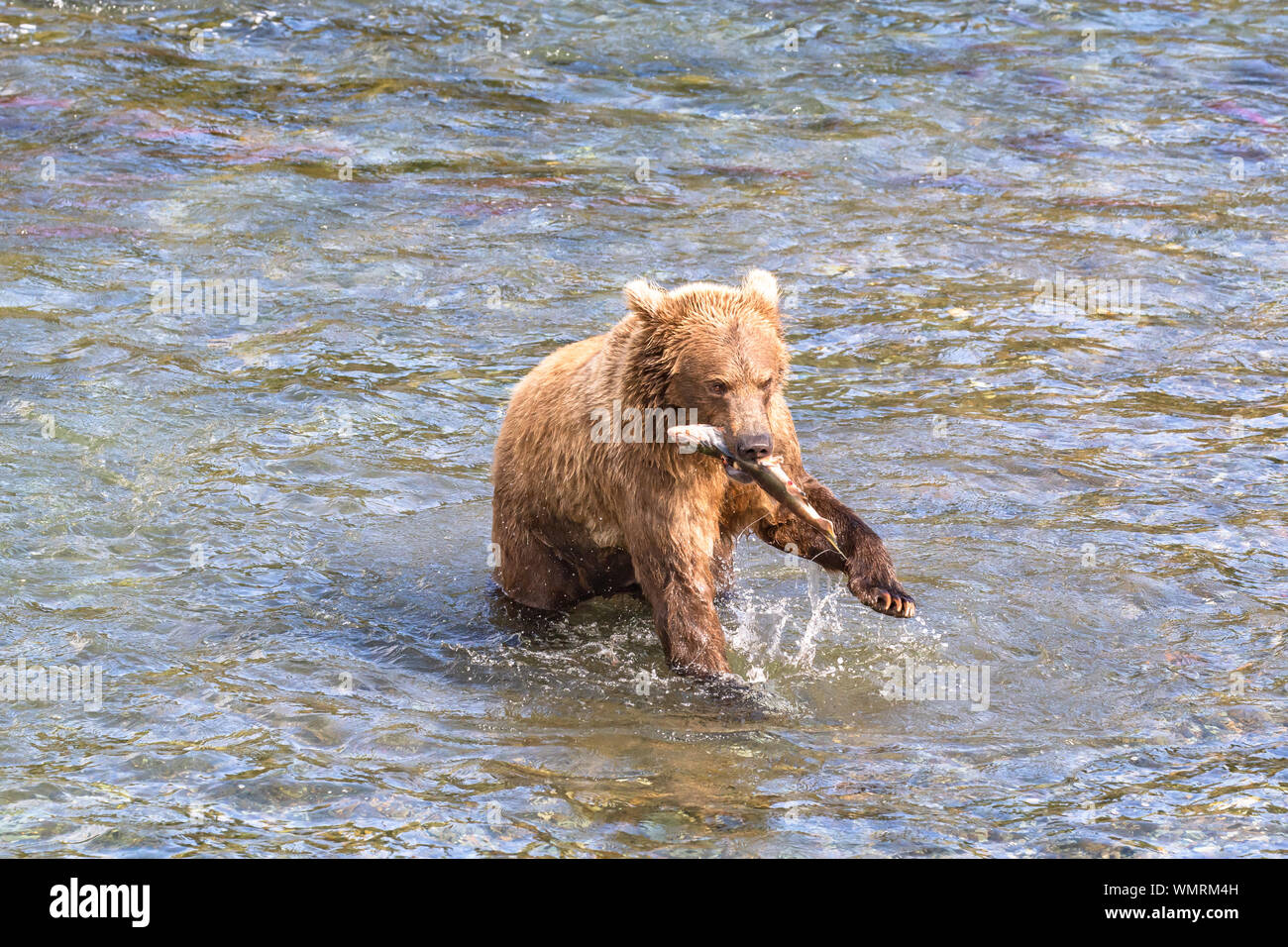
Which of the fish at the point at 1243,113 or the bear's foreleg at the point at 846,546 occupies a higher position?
the fish at the point at 1243,113

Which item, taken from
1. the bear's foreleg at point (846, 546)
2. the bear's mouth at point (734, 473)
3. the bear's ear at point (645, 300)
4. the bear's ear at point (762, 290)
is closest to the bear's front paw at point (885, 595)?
the bear's foreleg at point (846, 546)

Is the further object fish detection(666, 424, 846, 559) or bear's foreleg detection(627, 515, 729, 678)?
bear's foreleg detection(627, 515, 729, 678)

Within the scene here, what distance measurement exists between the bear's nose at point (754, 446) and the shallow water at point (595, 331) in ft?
3.32

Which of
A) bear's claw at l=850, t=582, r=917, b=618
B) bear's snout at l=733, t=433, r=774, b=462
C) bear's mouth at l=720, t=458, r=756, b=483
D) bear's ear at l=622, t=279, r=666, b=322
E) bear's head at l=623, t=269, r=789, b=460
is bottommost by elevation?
bear's claw at l=850, t=582, r=917, b=618

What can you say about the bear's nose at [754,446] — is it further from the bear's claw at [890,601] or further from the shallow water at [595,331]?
the shallow water at [595,331]

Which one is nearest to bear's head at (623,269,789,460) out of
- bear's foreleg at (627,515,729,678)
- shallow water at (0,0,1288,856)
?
bear's foreleg at (627,515,729,678)

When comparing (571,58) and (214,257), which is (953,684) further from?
(571,58)

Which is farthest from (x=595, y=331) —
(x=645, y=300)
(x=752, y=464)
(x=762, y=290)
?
(x=752, y=464)

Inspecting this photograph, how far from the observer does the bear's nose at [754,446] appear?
216 inches

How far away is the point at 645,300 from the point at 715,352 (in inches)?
14.4

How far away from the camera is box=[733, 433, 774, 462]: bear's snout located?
18.0 ft

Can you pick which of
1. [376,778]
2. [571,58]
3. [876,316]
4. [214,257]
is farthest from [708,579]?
[571,58]

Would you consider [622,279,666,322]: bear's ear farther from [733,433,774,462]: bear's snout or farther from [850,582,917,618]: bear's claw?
[850,582,917,618]: bear's claw

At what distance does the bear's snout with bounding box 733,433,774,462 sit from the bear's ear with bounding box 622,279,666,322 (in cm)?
68
